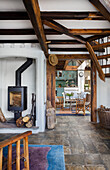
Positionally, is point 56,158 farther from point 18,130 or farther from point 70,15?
point 70,15

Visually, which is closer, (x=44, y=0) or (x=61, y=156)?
(x=44, y=0)

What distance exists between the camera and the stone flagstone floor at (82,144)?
7.87ft

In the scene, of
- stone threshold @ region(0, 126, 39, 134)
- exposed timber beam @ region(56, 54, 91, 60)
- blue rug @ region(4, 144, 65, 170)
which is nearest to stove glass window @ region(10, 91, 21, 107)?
stone threshold @ region(0, 126, 39, 134)

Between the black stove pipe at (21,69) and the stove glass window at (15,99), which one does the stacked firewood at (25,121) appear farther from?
the black stove pipe at (21,69)

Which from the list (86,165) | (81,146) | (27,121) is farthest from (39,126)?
(86,165)

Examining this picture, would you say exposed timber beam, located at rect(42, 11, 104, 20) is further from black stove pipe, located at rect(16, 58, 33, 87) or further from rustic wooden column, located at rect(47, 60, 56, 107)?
rustic wooden column, located at rect(47, 60, 56, 107)

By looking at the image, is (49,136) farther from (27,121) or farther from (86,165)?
(86,165)

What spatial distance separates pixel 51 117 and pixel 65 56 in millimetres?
2331

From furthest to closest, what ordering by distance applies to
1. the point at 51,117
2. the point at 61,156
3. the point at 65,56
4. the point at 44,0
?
the point at 65,56
the point at 51,117
the point at 61,156
the point at 44,0

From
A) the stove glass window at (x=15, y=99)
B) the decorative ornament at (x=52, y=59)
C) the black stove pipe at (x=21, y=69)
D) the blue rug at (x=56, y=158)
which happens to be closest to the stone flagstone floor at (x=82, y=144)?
the blue rug at (x=56, y=158)

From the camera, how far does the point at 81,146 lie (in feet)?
10.3

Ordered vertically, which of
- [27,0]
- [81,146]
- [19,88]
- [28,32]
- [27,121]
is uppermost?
[28,32]

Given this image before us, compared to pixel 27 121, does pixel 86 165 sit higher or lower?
lower

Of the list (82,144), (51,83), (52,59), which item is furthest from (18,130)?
(52,59)
